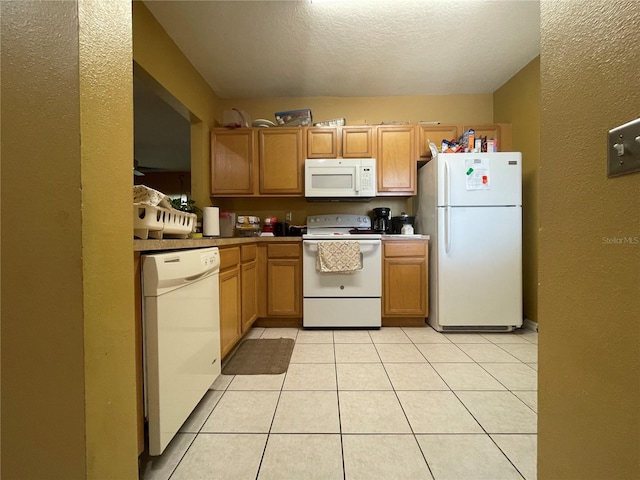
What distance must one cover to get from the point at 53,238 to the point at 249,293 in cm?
175

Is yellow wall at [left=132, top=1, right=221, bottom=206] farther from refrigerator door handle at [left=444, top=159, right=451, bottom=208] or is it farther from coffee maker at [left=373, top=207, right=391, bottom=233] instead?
refrigerator door handle at [left=444, top=159, right=451, bottom=208]

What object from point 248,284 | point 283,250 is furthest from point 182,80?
point 248,284

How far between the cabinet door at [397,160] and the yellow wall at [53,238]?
2.50 m

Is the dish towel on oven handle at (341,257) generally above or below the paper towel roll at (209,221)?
below

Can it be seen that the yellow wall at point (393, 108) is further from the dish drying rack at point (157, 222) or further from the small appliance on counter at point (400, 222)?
the dish drying rack at point (157, 222)

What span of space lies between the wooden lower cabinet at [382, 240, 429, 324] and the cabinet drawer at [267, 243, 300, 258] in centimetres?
85

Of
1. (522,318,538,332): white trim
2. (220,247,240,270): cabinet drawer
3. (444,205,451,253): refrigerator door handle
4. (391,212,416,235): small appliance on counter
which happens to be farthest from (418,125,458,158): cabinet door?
(220,247,240,270): cabinet drawer

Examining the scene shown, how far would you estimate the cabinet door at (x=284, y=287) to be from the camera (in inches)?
100

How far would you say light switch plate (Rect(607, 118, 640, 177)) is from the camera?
1.44 feet

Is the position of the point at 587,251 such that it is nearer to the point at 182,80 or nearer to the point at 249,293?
the point at 249,293

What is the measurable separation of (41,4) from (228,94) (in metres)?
2.77

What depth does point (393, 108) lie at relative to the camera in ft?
10.1

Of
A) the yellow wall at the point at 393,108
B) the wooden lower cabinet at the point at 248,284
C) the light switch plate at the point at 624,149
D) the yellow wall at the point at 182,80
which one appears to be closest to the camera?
the light switch plate at the point at 624,149

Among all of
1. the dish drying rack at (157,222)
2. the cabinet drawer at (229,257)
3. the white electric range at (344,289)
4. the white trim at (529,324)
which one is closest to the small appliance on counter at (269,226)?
the white electric range at (344,289)
